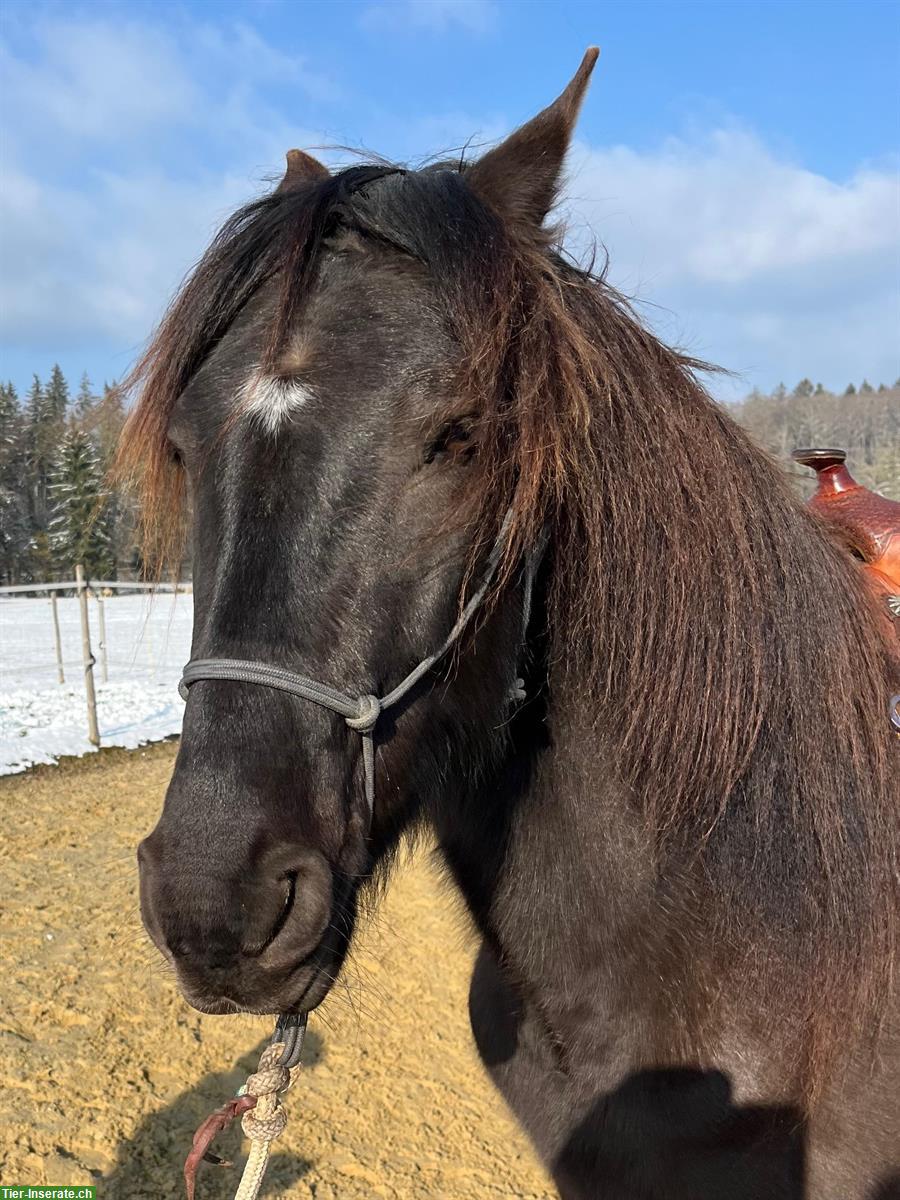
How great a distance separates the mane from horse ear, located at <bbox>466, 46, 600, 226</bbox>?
Result: 2.7 inches

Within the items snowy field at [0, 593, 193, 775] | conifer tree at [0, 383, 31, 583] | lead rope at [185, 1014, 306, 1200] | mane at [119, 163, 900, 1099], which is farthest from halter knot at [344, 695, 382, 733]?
snowy field at [0, 593, 193, 775]

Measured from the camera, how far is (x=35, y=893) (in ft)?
17.9

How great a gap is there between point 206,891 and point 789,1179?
1220 millimetres

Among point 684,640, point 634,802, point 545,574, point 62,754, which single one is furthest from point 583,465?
point 62,754

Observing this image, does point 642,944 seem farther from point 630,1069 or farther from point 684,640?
point 684,640

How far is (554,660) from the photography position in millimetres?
1531

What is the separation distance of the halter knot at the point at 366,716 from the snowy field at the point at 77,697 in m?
4.14

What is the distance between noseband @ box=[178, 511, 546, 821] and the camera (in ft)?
3.92

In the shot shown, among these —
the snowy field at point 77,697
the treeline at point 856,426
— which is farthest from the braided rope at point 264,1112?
the treeline at point 856,426

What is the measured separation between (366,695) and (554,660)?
0.42 metres

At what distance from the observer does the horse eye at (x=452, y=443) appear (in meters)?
1.32

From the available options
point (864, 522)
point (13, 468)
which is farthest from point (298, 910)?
point (13, 468)

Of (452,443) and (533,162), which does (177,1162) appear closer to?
(452,443)

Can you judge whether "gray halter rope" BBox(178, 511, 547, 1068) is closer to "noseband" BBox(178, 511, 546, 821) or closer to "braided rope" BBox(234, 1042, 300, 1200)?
"noseband" BBox(178, 511, 546, 821)
